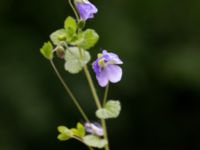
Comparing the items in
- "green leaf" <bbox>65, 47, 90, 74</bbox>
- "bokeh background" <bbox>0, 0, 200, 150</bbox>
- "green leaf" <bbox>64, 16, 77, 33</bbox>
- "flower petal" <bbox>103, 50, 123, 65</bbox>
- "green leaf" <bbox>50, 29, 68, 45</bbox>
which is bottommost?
"green leaf" <bbox>65, 47, 90, 74</bbox>

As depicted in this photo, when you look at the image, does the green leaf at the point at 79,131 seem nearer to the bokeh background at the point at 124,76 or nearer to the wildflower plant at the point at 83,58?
the wildflower plant at the point at 83,58

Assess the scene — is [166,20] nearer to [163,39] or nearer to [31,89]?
[163,39]

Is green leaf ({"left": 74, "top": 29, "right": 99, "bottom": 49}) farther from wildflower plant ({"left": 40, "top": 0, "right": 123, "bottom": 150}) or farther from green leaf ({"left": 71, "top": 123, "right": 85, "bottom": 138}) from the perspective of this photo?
green leaf ({"left": 71, "top": 123, "right": 85, "bottom": 138})

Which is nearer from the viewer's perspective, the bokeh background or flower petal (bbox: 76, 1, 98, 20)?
flower petal (bbox: 76, 1, 98, 20)

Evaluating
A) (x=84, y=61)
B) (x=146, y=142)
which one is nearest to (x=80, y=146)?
(x=146, y=142)

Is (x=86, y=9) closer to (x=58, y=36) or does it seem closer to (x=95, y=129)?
(x=58, y=36)

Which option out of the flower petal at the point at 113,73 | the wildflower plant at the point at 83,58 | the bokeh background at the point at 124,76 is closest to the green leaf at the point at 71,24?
the wildflower plant at the point at 83,58

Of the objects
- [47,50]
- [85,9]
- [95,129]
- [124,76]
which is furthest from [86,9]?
[124,76]

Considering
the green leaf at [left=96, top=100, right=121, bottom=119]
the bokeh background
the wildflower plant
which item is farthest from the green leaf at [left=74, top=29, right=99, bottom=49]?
the bokeh background
